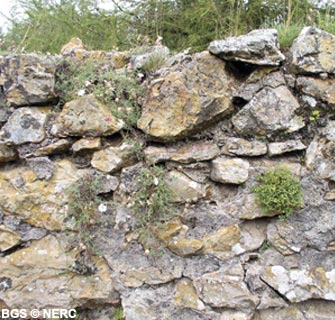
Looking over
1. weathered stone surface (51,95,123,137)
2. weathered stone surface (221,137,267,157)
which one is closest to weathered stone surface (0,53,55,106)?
weathered stone surface (51,95,123,137)

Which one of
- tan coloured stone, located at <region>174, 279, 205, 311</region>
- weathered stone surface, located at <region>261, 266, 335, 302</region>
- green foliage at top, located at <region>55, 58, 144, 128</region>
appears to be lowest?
tan coloured stone, located at <region>174, 279, 205, 311</region>

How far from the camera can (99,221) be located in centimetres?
210

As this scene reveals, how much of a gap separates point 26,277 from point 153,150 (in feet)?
3.67

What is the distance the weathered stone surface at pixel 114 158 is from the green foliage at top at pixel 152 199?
0.48ft

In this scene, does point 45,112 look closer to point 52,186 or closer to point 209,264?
point 52,186

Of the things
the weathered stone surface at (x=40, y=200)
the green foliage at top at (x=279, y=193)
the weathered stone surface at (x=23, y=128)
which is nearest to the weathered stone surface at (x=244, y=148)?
the green foliage at top at (x=279, y=193)

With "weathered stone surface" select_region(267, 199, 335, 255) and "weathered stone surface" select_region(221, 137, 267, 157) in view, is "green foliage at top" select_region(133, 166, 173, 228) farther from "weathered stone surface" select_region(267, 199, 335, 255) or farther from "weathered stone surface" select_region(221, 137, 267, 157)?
"weathered stone surface" select_region(267, 199, 335, 255)

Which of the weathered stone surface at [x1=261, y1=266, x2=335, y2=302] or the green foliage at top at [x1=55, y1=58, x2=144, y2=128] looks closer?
the weathered stone surface at [x1=261, y1=266, x2=335, y2=302]

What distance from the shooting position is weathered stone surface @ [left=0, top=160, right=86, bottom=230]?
2.09m

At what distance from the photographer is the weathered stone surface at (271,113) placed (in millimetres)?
2006

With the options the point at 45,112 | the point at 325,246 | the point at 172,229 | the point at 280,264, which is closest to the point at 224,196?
the point at 172,229

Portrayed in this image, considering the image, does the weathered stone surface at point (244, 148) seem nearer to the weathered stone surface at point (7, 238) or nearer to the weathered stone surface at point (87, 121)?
the weathered stone surface at point (87, 121)

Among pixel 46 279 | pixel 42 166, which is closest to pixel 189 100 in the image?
pixel 42 166

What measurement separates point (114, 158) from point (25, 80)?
774 mm
